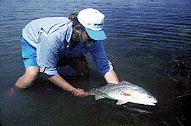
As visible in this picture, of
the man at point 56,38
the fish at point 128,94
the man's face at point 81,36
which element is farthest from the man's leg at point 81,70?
the man's face at point 81,36

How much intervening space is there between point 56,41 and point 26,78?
4.45 feet

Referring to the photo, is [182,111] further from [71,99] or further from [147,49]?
[147,49]

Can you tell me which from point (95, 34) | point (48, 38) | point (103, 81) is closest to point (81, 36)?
point (95, 34)

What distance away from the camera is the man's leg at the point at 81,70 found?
157 inches

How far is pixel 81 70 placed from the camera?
4281 millimetres

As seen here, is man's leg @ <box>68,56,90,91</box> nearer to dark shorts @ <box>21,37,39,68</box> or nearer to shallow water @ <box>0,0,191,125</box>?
shallow water @ <box>0,0,191,125</box>

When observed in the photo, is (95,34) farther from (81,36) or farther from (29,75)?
(29,75)

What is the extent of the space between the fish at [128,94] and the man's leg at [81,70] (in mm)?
1145

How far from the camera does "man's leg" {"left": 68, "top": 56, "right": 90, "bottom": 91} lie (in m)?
3.98

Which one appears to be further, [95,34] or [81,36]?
[81,36]

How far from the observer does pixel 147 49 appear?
6.22 meters

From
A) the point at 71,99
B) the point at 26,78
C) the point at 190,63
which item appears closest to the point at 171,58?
the point at 190,63

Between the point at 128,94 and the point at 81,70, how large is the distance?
1911mm

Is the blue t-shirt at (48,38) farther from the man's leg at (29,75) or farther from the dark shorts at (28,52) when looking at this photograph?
the man's leg at (29,75)
